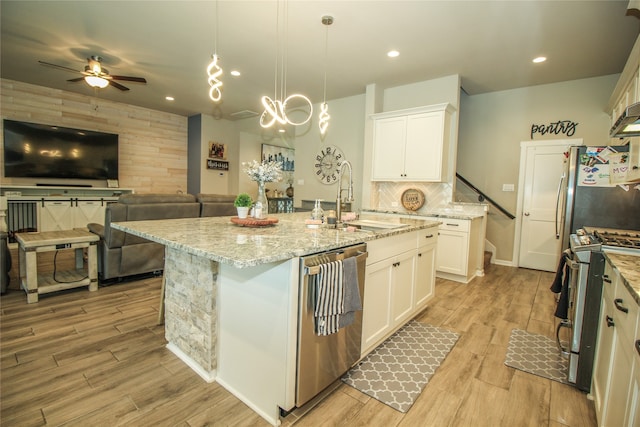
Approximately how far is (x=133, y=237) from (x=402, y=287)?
299 centimetres

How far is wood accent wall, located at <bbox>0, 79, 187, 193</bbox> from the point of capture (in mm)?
5375

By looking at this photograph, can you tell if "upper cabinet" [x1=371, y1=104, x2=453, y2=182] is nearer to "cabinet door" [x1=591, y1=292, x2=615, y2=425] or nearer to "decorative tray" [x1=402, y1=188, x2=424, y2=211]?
"decorative tray" [x1=402, y1=188, x2=424, y2=211]

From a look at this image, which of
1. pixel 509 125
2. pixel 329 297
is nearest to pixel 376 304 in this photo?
pixel 329 297

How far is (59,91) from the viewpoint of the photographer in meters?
5.70

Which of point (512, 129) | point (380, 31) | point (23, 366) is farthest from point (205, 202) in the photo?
point (512, 129)

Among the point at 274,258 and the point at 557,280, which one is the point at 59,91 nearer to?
the point at 274,258

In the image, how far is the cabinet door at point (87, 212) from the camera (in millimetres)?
5773

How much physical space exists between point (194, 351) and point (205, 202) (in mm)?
2365

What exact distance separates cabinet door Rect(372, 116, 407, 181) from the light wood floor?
2388 mm

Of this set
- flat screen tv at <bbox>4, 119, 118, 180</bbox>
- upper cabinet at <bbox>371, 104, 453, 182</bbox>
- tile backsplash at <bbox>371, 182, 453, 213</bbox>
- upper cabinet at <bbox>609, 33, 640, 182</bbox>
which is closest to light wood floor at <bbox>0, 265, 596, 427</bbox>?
upper cabinet at <bbox>609, 33, 640, 182</bbox>

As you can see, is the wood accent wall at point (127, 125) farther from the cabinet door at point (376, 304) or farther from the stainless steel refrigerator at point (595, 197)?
the stainless steel refrigerator at point (595, 197)

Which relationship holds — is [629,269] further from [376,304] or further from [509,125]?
[509,125]

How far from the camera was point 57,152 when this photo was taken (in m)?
5.67

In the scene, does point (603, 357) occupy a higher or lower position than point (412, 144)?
lower
